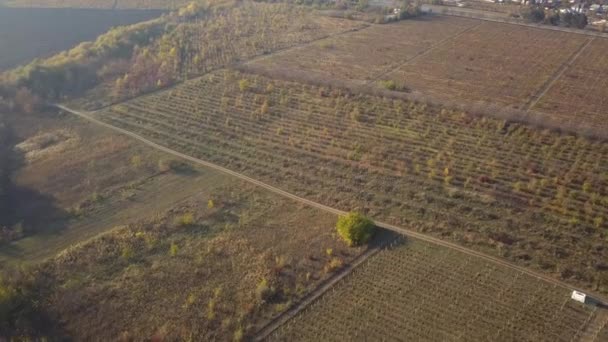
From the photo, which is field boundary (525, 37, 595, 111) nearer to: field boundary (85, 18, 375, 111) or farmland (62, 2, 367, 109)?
field boundary (85, 18, 375, 111)

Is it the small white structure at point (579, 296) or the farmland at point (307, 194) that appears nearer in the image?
the small white structure at point (579, 296)

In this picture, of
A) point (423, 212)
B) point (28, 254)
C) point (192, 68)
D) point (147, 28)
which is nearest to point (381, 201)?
point (423, 212)

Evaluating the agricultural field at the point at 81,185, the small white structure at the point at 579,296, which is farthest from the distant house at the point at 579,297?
the agricultural field at the point at 81,185

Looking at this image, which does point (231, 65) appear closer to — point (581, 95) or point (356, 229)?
point (356, 229)

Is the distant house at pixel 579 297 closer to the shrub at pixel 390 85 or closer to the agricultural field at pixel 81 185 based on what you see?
the agricultural field at pixel 81 185

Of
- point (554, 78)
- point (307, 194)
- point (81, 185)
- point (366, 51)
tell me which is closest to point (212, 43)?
point (366, 51)

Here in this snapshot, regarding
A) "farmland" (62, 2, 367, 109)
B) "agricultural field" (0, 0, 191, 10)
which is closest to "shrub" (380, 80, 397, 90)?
"farmland" (62, 2, 367, 109)
